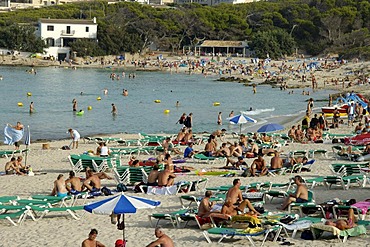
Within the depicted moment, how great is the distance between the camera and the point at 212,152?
59.1ft

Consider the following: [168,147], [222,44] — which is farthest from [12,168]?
[222,44]

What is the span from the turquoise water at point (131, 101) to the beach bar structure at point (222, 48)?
663 inches

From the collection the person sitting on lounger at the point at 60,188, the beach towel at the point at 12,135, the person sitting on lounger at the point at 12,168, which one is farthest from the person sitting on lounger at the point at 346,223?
the beach towel at the point at 12,135

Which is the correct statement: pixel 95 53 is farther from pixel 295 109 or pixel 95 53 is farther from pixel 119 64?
pixel 295 109

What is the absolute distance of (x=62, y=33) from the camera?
277ft

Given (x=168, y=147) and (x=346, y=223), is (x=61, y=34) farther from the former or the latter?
(x=346, y=223)

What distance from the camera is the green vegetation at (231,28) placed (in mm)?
82250

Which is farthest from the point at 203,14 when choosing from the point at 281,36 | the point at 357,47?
the point at 357,47

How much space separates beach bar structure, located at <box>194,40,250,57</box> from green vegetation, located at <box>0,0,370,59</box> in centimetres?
168

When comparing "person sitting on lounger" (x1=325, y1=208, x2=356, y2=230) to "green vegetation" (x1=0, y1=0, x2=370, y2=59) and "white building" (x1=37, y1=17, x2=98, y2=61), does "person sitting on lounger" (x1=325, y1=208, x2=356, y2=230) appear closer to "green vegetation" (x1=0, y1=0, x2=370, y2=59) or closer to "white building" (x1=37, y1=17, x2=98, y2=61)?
"green vegetation" (x1=0, y1=0, x2=370, y2=59)

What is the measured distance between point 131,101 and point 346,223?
34882 mm

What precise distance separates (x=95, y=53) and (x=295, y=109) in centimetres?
4885

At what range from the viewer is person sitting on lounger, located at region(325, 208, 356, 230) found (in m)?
10.1

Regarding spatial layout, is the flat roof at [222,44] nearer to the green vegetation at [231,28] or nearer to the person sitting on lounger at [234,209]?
the green vegetation at [231,28]
